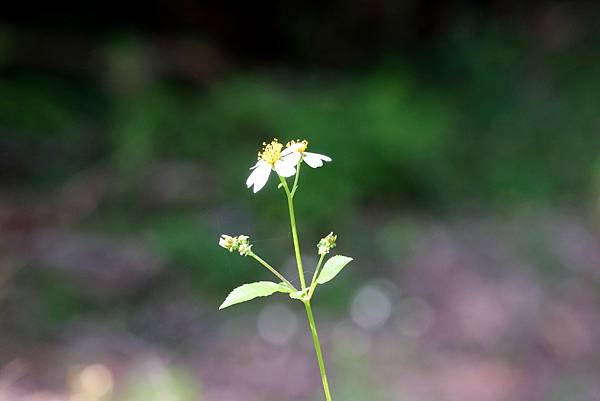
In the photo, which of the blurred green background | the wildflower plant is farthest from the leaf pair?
the blurred green background

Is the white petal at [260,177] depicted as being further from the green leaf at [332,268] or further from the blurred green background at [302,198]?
the blurred green background at [302,198]

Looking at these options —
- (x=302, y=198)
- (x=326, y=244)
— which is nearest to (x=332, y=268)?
(x=326, y=244)

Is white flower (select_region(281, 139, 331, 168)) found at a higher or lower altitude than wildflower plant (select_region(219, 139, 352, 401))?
higher

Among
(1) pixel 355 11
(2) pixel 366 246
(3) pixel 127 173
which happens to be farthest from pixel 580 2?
(3) pixel 127 173

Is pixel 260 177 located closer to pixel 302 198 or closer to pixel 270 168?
pixel 270 168

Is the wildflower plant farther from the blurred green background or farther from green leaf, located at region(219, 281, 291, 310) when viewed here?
the blurred green background
